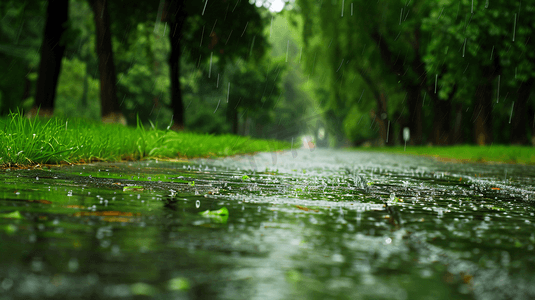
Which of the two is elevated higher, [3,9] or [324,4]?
[324,4]

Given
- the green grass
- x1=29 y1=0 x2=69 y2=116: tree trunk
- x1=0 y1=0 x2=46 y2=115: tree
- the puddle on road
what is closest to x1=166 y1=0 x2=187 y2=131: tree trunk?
x1=29 y1=0 x2=69 y2=116: tree trunk

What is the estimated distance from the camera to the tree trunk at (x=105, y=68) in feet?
50.4

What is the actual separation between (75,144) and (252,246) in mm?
5447

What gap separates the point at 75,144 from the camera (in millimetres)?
7355

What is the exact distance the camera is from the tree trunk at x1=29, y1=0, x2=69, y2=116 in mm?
13789

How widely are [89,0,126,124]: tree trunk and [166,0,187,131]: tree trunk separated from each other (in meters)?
3.45

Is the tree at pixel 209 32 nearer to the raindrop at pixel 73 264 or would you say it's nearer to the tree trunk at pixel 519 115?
the tree trunk at pixel 519 115

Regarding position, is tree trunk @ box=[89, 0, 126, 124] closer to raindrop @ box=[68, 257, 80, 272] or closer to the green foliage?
the green foliage

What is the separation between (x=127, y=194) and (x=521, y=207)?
3110 mm

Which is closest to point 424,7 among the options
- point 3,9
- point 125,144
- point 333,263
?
point 3,9

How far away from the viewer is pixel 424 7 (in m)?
25.8

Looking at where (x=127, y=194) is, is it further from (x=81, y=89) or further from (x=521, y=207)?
(x=81, y=89)

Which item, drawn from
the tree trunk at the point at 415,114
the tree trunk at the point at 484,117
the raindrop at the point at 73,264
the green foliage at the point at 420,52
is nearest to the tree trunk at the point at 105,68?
the green foliage at the point at 420,52

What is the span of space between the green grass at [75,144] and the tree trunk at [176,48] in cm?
634
